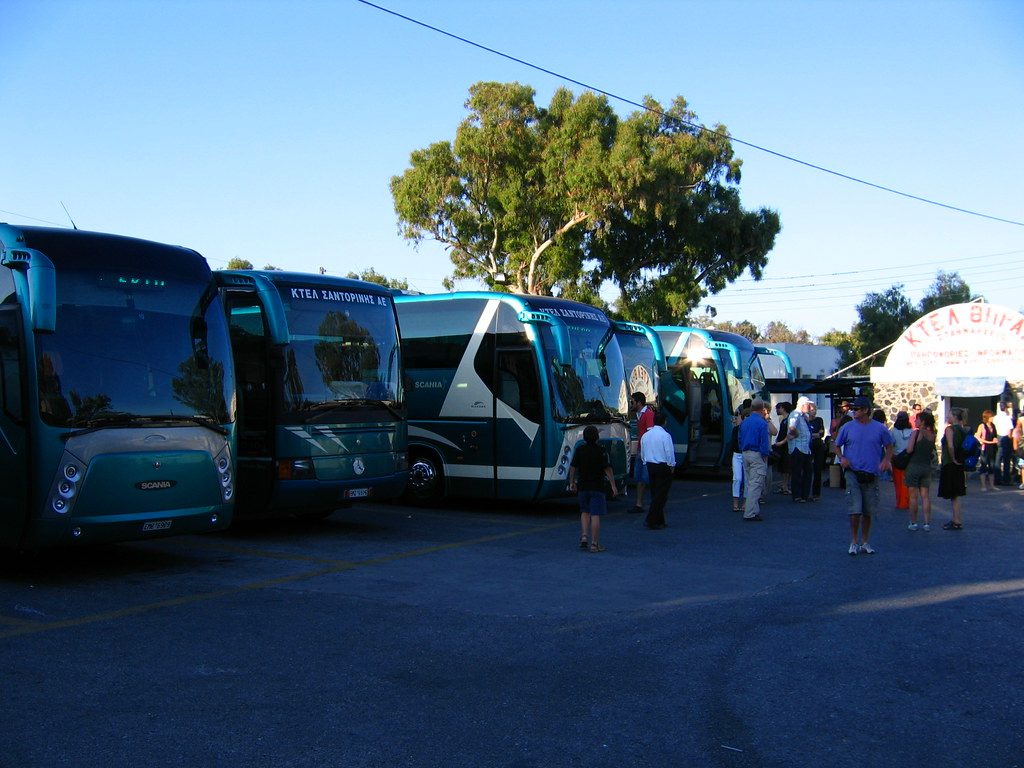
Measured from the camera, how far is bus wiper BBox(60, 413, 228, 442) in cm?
891

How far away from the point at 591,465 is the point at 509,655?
16.2 feet

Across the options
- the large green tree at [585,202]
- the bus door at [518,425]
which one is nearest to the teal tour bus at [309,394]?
the bus door at [518,425]

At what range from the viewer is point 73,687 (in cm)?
601

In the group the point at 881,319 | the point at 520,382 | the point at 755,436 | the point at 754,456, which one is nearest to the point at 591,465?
the point at 520,382

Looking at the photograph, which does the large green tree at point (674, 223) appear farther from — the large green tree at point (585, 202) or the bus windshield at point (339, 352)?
the bus windshield at point (339, 352)

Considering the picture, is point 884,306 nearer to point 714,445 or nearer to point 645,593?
point 714,445

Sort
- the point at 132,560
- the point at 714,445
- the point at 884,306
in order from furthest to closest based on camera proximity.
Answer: the point at 884,306
the point at 714,445
the point at 132,560

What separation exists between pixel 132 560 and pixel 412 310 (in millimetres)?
7181

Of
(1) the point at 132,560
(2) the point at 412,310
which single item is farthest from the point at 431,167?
(1) the point at 132,560

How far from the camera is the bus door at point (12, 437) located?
875 centimetres

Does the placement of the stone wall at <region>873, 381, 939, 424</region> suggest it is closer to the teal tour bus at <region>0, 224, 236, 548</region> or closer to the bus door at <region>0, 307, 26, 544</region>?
the teal tour bus at <region>0, 224, 236, 548</region>

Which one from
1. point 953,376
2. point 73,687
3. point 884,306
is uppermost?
point 884,306

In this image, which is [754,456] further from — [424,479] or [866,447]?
[424,479]

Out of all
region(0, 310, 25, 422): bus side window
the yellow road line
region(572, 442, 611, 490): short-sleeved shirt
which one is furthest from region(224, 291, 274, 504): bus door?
region(572, 442, 611, 490): short-sleeved shirt
